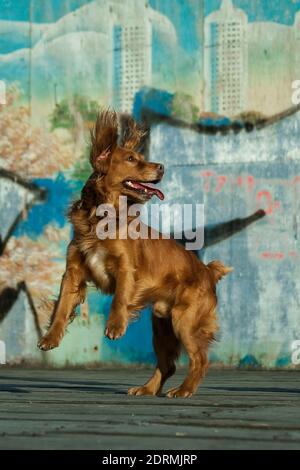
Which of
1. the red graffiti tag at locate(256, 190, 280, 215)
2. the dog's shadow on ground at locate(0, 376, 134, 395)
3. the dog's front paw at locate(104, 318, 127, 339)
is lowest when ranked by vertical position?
the dog's shadow on ground at locate(0, 376, 134, 395)

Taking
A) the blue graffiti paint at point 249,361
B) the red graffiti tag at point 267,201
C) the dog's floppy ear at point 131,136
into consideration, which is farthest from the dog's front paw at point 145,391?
the red graffiti tag at point 267,201

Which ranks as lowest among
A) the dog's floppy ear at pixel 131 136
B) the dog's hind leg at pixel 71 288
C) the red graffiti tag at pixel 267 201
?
the dog's hind leg at pixel 71 288

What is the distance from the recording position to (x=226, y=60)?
13.9 metres

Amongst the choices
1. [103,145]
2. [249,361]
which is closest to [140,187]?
[103,145]

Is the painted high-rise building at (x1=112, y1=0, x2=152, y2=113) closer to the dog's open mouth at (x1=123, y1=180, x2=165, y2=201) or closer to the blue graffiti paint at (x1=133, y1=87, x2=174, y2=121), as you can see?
the blue graffiti paint at (x1=133, y1=87, x2=174, y2=121)

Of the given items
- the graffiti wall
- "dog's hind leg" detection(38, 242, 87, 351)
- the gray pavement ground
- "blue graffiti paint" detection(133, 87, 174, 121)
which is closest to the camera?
the gray pavement ground

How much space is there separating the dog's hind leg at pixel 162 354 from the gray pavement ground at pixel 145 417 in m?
0.30

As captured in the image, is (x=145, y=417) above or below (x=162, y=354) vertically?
below

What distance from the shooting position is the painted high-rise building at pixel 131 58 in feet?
46.3

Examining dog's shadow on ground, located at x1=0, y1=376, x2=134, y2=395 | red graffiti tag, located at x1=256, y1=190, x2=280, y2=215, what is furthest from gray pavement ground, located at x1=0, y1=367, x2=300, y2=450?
red graffiti tag, located at x1=256, y1=190, x2=280, y2=215

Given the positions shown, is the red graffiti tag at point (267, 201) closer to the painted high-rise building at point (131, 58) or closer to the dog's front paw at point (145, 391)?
the painted high-rise building at point (131, 58)

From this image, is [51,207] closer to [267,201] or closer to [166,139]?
[166,139]

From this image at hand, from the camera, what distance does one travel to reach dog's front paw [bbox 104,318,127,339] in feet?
26.5

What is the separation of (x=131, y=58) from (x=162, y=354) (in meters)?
6.10
